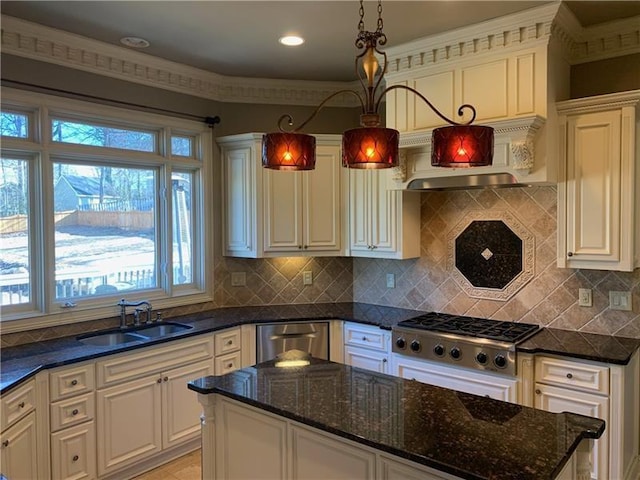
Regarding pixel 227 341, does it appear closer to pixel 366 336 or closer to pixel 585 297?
pixel 366 336

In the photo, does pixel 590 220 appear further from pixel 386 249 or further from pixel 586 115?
pixel 386 249

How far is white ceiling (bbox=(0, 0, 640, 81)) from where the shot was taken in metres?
2.84

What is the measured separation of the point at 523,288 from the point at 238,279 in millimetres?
2385

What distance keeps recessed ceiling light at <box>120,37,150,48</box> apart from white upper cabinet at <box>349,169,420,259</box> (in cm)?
187

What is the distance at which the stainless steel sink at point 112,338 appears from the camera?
356 centimetres

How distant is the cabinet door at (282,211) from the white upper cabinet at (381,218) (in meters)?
0.46

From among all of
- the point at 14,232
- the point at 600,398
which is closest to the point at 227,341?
the point at 14,232

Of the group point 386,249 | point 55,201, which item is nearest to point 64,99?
point 55,201

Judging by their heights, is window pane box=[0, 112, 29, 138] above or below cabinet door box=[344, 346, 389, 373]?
above

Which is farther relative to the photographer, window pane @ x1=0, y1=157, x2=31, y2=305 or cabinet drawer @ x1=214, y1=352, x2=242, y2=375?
cabinet drawer @ x1=214, y1=352, x2=242, y2=375

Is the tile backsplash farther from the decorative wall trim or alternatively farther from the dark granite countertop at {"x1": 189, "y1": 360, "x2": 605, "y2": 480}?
the dark granite countertop at {"x1": 189, "y1": 360, "x2": 605, "y2": 480}

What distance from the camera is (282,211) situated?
166 inches

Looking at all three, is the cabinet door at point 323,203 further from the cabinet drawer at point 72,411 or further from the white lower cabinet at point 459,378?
the cabinet drawer at point 72,411

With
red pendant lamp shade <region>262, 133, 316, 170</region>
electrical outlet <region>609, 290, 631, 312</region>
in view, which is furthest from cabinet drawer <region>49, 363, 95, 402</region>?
electrical outlet <region>609, 290, 631, 312</region>
